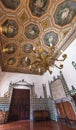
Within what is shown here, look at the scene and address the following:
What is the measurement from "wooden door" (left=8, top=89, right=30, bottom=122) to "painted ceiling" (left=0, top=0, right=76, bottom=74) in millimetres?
3408

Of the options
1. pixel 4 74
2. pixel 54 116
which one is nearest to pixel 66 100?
pixel 54 116

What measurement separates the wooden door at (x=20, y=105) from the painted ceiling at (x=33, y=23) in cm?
341

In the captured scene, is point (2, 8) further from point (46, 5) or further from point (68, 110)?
point (68, 110)

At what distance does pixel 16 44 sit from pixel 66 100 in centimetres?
538

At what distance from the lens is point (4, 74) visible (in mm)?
8664

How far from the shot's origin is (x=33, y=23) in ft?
19.2

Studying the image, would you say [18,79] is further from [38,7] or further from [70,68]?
[38,7]

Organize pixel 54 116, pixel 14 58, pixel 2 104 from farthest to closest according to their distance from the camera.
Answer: pixel 14 58 → pixel 2 104 → pixel 54 116

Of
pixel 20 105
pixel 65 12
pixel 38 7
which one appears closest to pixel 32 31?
pixel 38 7

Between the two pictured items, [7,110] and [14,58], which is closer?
[7,110]

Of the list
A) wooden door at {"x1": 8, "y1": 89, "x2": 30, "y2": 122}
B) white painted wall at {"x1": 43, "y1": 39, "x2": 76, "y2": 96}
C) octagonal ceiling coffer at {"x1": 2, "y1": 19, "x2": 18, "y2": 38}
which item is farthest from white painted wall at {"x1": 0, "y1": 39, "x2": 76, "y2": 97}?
octagonal ceiling coffer at {"x1": 2, "y1": 19, "x2": 18, "y2": 38}

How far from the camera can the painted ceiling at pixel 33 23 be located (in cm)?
485

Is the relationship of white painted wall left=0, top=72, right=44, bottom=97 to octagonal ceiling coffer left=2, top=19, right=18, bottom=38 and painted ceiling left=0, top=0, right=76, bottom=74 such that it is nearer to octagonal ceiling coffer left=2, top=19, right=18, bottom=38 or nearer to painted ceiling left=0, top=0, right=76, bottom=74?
painted ceiling left=0, top=0, right=76, bottom=74

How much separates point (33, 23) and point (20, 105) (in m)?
6.58
